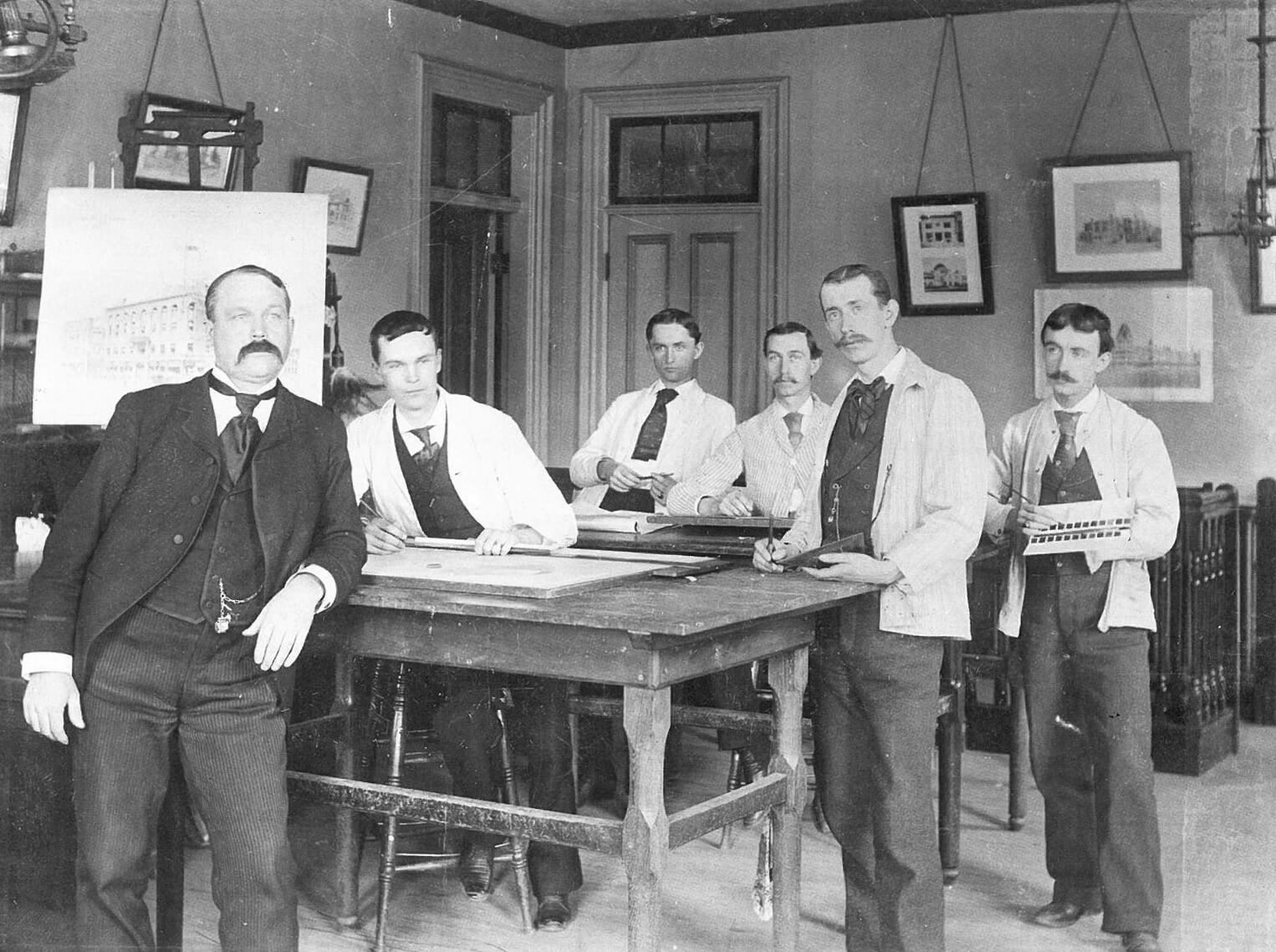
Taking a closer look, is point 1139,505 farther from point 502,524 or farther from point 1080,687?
point 502,524

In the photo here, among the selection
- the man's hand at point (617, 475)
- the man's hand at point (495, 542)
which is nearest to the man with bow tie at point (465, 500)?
the man's hand at point (495, 542)

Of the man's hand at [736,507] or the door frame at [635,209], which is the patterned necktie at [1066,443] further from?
the door frame at [635,209]

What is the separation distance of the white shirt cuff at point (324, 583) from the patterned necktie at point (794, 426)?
99.3 inches

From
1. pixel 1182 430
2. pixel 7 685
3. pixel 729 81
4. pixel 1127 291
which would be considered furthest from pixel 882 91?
pixel 7 685

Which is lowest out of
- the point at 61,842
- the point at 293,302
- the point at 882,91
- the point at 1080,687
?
the point at 61,842

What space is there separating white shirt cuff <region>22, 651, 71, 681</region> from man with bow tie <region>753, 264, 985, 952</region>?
1.39 meters

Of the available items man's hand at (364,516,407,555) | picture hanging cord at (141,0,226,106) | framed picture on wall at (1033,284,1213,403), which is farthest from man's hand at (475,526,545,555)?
framed picture on wall at (1033,284,1213,403)

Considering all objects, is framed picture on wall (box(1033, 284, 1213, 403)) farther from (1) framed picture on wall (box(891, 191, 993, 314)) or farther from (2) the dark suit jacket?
(2) the dark suit jacket

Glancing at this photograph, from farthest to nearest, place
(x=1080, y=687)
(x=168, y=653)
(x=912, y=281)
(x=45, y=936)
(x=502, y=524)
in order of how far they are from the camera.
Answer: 1. (x=912, y=281)
2. (x=502, y=524)
3. (x=1080, y=687)
4. (x=45, y=936)
5. (x=168, y=653)

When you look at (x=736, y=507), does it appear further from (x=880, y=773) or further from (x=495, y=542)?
(x=880, y=773)

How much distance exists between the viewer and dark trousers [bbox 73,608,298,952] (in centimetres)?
251

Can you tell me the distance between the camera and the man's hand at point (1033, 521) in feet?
10.6

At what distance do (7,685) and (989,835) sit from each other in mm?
2781

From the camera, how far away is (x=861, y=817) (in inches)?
119
